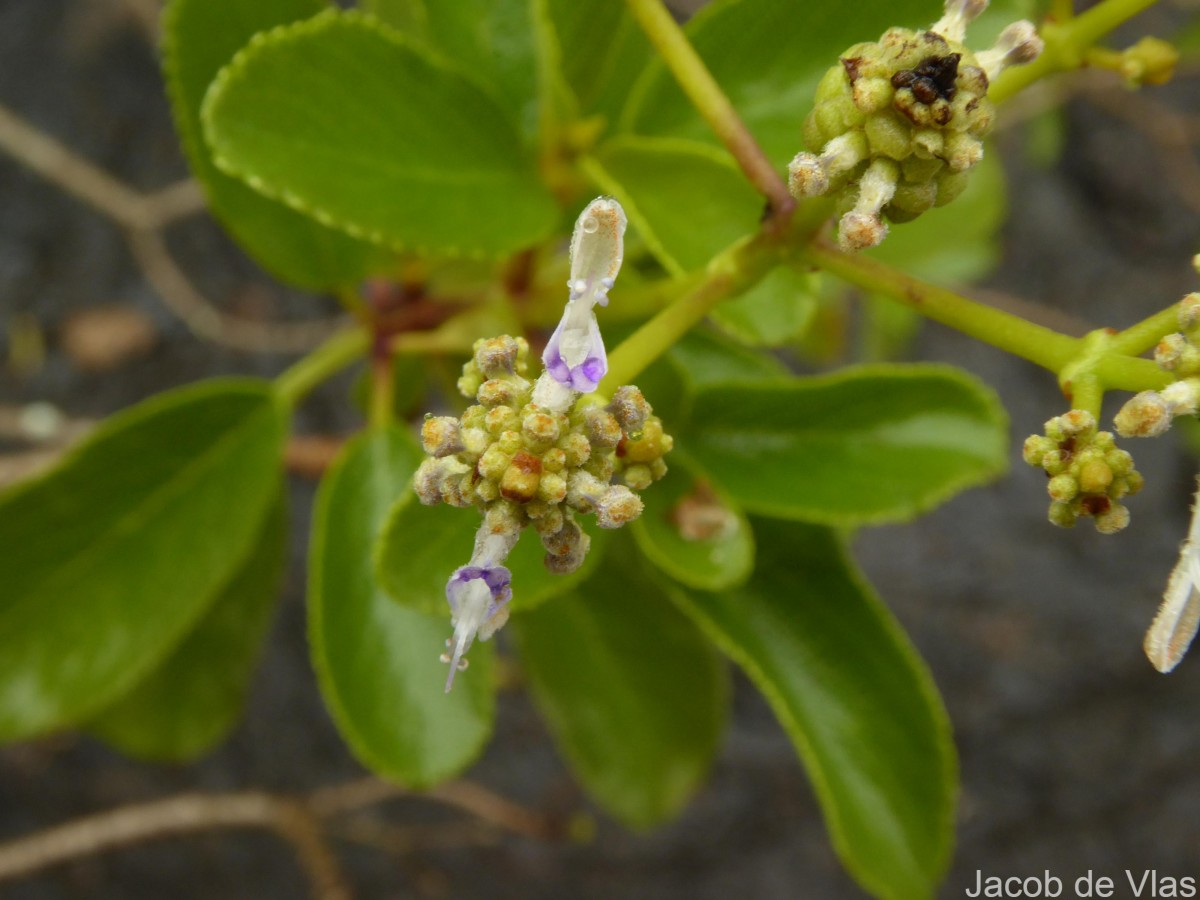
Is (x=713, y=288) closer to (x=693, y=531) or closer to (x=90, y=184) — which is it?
(x=693, y=531)

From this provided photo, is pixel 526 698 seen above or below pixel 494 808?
above

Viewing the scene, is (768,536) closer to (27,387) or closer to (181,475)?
(181,475)

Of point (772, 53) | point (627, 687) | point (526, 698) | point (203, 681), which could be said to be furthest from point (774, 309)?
point (526, 698)

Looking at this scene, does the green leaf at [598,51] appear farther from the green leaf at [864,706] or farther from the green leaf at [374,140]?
the green leaf at [864,706]

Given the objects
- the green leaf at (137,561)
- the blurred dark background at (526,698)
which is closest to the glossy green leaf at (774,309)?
the green leaf at (137,561)

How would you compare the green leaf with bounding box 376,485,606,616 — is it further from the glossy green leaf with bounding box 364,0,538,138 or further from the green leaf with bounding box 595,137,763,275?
the glossy green leaf with bounding box 364,0,538,138
